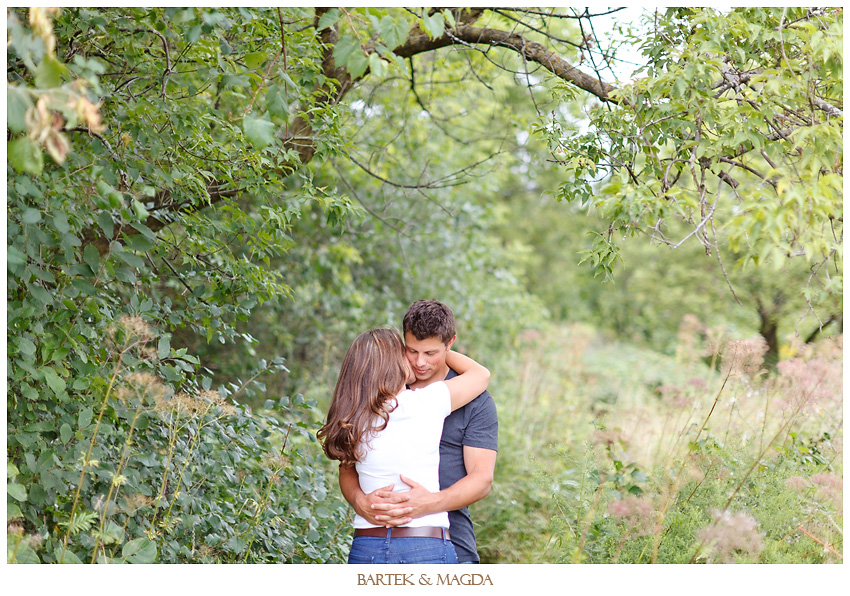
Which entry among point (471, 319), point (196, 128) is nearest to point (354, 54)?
point (196, 128)

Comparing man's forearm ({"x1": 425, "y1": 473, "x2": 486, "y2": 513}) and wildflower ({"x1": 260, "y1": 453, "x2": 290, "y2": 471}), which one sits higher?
man's forearm ({"x1": 425, "y1": 473, "x2": 486, "y2": 513})

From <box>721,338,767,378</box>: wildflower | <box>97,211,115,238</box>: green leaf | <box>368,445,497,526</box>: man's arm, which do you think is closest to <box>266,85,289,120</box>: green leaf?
<box>97,211,115,238</box>: green leaf

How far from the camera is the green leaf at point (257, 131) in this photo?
70.2 inches

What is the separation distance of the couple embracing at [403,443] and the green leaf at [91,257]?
0.95 meters

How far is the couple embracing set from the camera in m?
2.30

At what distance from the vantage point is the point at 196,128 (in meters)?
2.72

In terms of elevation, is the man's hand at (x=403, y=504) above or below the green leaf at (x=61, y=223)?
below

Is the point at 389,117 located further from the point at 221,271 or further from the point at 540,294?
the point at 540,294

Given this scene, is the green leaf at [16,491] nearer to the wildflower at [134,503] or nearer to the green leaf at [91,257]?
the wildflower at [134,503]

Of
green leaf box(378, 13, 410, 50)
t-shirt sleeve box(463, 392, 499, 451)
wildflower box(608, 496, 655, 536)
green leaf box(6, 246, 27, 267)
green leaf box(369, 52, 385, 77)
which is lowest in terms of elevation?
wildflower box(608, 496, 655, 536)

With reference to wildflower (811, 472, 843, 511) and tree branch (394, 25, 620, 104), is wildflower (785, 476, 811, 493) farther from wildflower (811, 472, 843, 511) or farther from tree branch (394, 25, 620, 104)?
tree branch (394, 25, 620, 104)

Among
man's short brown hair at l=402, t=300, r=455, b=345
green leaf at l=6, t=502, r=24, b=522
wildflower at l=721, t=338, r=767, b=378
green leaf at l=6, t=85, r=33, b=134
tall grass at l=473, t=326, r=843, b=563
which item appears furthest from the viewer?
wildflower at l=721, t=338, r=767, b=378

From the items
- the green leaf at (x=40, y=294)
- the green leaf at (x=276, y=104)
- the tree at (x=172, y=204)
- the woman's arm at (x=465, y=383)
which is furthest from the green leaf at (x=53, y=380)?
the woman's arm at (x=465, y=383)

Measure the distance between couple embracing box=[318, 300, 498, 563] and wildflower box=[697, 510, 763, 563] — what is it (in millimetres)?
1005
